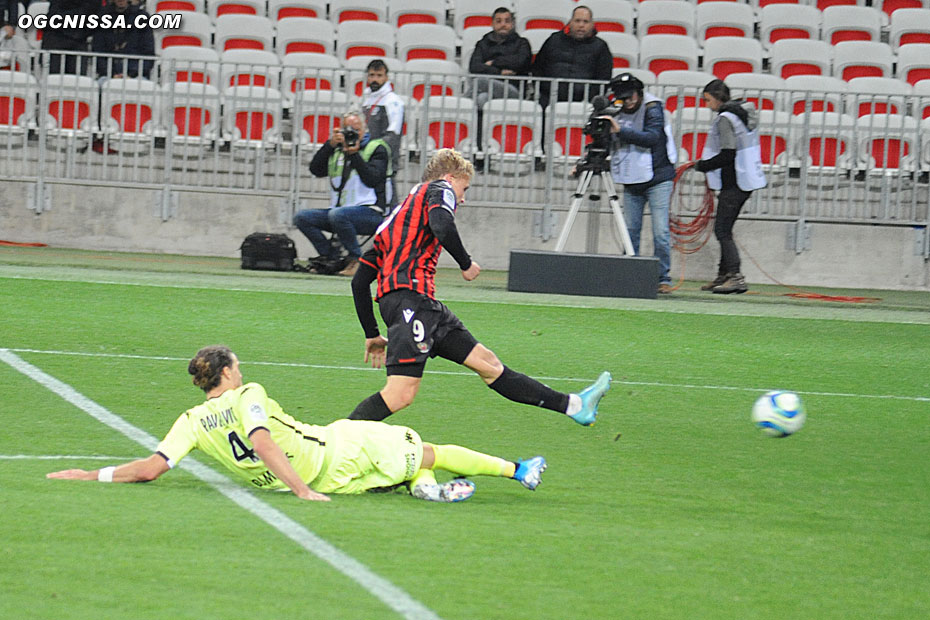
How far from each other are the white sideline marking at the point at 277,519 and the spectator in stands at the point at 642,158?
851 centimetres

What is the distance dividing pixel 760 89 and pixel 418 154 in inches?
181

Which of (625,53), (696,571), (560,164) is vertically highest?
(625,53)

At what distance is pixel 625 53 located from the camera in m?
19.8

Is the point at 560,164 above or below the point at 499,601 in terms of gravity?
above

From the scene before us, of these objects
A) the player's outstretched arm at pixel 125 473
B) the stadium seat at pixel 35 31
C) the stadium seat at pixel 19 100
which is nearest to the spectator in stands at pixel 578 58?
the stadium seat at pixel 19 100

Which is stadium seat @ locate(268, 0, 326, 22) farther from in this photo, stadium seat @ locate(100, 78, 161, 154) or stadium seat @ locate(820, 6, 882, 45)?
stadium seat @ locate(820, 6, 882, 45)

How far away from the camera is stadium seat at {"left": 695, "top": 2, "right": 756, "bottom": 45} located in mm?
20656

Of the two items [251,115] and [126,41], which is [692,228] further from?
[126,41]

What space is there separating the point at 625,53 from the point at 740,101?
3957 mm

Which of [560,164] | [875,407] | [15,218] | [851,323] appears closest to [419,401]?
[875,407]

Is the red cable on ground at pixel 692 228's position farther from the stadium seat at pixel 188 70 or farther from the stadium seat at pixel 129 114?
the stadium seat at pixel 129 114

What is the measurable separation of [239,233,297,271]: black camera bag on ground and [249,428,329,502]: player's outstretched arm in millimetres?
10934

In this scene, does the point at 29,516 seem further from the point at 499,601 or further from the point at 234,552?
the point at 499,601

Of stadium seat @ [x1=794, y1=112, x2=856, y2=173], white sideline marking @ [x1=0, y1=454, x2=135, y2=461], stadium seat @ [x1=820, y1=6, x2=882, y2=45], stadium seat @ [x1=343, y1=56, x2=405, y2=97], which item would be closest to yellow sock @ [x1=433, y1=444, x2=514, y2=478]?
white sideline marking @ [x1=0, y1=454, x2=135, y2=461]
